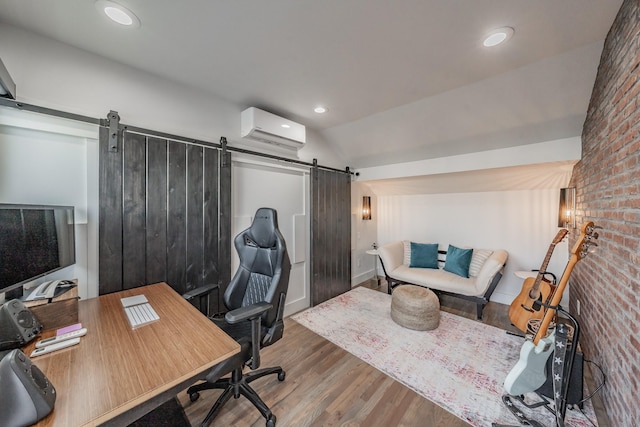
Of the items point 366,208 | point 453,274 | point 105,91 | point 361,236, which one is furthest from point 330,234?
point 105,91

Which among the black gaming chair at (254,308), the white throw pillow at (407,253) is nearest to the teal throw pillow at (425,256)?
the white throw pillow at (407,253)

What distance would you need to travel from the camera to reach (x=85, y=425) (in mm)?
711

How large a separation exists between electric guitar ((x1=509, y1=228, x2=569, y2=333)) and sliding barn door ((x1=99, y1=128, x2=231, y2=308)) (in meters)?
3.05

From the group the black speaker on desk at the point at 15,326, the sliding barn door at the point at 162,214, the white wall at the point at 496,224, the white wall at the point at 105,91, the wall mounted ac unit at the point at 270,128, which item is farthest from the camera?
the white wall at the point at 496,224

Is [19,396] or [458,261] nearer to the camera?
[19,396]

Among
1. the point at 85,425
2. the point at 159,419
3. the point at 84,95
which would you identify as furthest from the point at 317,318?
the point at 84,95

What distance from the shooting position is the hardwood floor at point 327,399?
1.62 metres

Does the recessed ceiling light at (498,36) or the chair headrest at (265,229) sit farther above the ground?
the recessed ceiling light at (498,36)

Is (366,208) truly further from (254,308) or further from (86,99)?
(86,99)

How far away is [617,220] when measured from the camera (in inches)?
55.1

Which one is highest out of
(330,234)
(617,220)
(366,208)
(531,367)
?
(366,208)

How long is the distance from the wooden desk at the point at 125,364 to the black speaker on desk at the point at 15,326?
2.3 inches

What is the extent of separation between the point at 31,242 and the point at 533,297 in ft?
12.8

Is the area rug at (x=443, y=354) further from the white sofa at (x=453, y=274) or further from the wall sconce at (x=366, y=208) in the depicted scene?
the wall sconce at (x=366, y=208)
